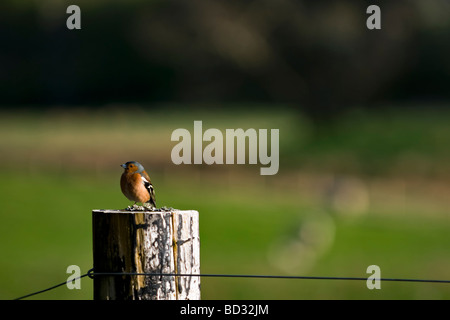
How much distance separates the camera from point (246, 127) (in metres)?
34.5

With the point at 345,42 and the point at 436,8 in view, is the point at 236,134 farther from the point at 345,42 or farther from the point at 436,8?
the point at 436,8

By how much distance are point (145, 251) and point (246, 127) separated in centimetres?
3072

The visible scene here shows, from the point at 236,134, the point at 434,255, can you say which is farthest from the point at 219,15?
the point at 434,255

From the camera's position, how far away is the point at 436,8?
95.1ft

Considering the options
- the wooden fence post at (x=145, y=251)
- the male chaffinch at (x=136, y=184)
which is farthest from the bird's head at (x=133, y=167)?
the wooden fence post at (x=145, y=251)

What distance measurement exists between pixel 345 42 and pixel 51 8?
2132cm

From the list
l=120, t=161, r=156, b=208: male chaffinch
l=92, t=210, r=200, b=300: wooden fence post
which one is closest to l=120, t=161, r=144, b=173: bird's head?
l=120, t=161, r=156, b=208: male chaffinch

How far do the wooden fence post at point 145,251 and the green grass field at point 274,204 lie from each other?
8.45 metres

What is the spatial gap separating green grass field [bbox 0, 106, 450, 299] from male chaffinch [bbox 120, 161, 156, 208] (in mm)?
7858

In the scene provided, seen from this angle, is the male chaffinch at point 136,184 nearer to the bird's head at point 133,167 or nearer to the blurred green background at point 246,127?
the bird's head at point 133,167

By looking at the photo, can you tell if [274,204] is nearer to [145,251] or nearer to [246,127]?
[246,127]

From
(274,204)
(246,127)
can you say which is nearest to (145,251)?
(274,204)
